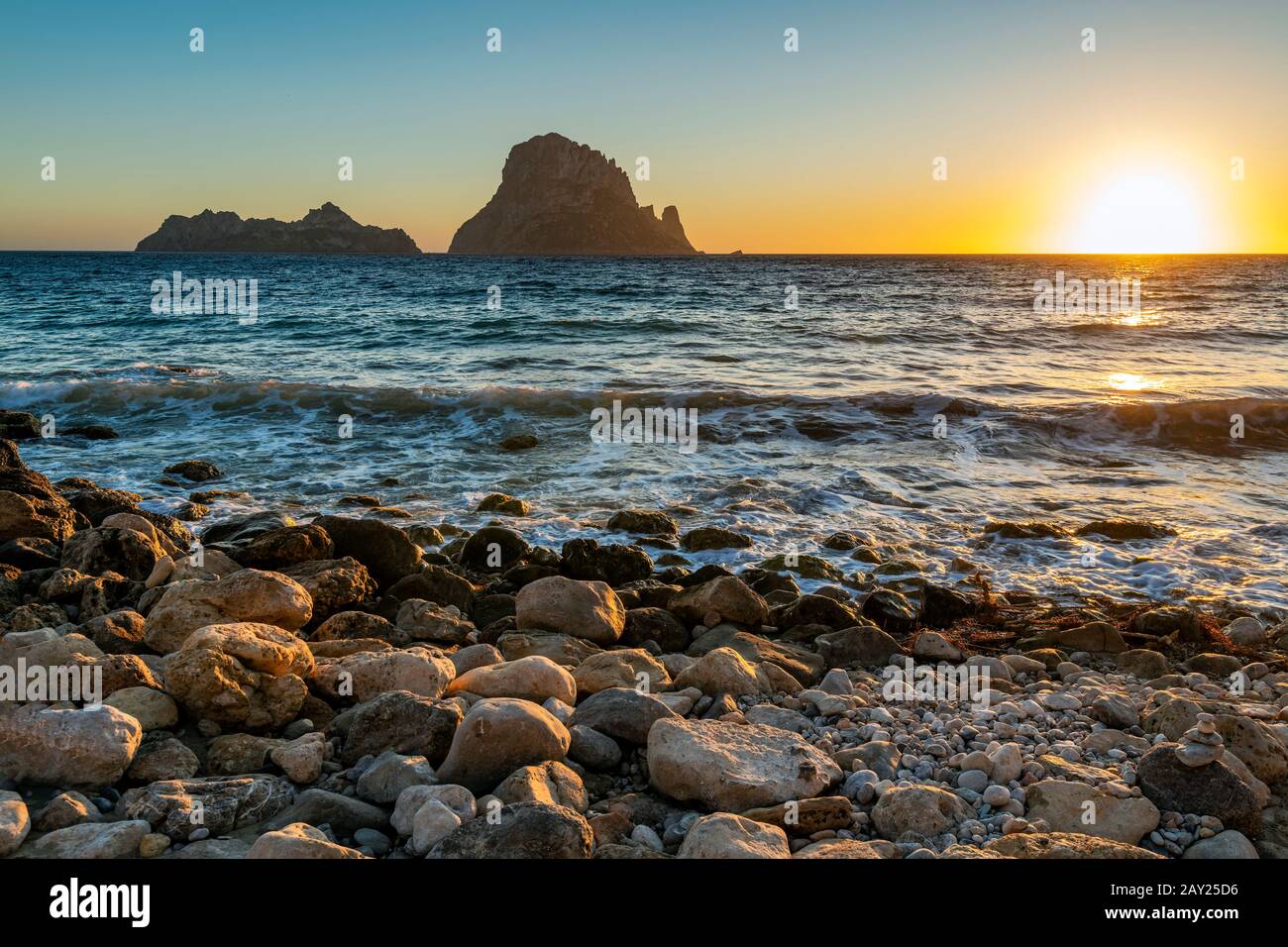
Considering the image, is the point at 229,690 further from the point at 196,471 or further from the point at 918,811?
the point at 196,471

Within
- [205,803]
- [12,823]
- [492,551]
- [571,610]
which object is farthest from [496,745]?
[492,551]

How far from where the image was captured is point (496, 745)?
381 centimetres

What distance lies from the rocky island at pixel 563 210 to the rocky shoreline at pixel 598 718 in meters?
169

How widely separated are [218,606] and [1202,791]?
516 cm

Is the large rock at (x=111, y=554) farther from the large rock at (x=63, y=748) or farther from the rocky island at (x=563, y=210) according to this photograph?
the rocky island at (x=563, y=210)

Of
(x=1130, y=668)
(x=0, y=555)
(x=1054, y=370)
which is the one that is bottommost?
(x=1130, y=668)

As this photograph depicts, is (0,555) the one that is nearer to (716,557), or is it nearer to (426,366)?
(716,557)

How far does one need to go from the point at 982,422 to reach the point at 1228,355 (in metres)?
13.7

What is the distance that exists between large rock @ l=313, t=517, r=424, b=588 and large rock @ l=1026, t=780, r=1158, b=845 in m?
5.15

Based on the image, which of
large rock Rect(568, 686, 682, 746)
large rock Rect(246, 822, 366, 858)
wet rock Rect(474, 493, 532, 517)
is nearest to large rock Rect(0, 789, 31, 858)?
large rock Rect(246, 822, 366, 858)

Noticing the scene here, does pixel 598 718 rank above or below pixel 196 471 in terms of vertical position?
below

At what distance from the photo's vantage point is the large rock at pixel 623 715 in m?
4.22
